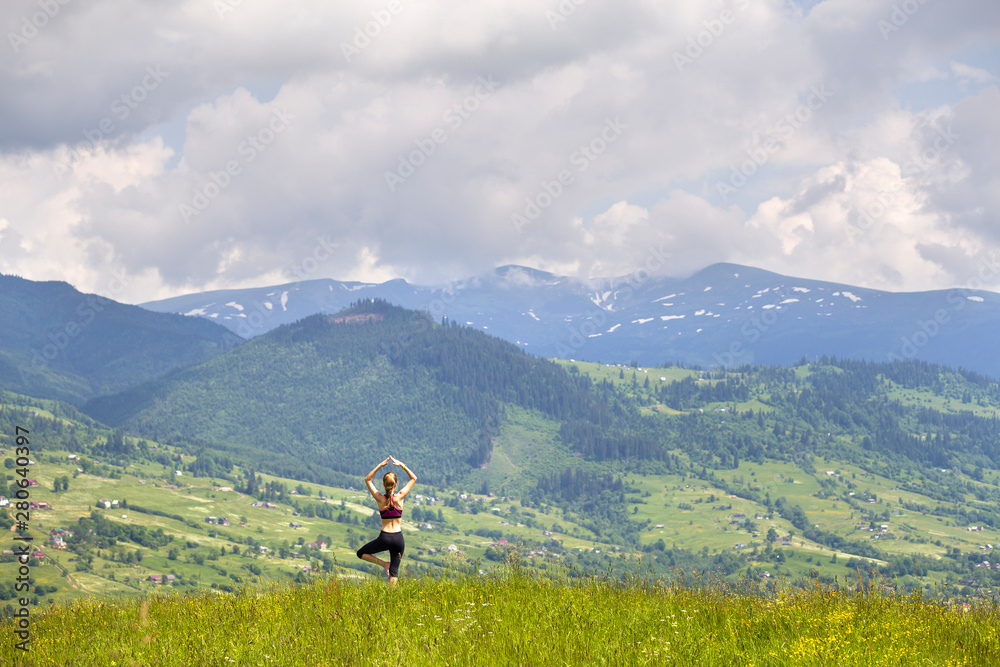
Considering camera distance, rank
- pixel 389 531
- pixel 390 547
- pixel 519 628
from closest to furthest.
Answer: pixel 519 628 < pixel 390 547 < pixel 389 531

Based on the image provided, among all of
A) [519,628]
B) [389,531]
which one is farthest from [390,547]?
[519,628]

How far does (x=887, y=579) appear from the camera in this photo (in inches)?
518

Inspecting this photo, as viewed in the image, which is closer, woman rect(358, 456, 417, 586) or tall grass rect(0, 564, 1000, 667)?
tall grass rect(0, 564, 1000, 667)

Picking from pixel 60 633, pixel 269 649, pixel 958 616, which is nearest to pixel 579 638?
pixel 269 649

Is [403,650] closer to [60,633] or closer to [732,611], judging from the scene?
[732,611]

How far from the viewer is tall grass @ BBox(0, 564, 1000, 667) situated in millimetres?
9133

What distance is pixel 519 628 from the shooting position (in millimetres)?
10047

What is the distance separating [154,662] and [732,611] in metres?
8.89

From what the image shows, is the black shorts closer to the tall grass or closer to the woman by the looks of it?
the woman

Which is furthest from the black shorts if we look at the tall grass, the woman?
the tall grass

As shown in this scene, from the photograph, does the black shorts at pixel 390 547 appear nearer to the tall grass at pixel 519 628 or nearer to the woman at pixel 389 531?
the woman at pixel 389 531

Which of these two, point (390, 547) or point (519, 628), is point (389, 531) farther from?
point (519, 628)

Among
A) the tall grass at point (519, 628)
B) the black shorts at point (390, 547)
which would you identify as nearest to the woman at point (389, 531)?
the black shorts at point (390, 547)

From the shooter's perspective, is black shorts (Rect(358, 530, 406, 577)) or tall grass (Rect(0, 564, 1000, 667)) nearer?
tall grass (Rect(0, 564, 1000, 667))
